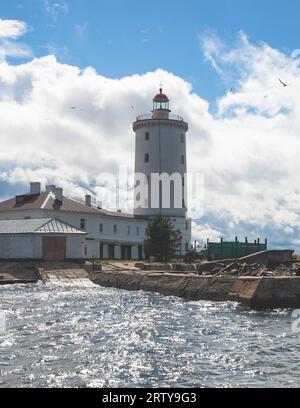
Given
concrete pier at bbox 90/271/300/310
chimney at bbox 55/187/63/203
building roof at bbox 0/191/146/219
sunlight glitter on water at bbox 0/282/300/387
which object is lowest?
sunlight glitter on water at bbox 0/282/300/387

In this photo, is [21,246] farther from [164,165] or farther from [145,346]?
[145,346]

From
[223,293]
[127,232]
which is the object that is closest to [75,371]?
[223,293]

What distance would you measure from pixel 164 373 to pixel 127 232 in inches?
2249

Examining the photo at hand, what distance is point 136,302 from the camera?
27672 mm

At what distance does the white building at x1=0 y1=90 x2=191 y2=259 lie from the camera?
213 ft

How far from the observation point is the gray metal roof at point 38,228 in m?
47.2

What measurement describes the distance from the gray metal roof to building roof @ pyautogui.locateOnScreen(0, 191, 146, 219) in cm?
1022

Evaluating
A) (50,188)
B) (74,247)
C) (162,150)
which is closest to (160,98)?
(162,150)

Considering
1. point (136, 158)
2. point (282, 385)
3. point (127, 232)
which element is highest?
point (136, 158)

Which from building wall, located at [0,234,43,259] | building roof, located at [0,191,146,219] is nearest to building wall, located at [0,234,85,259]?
building wall, located at [0,234,43,259]

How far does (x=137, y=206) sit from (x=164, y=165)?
280 inches

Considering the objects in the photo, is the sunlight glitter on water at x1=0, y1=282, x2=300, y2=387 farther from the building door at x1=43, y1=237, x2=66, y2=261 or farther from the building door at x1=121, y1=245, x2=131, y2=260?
the building door at x1=121, y1=245, x2=131, y2=260

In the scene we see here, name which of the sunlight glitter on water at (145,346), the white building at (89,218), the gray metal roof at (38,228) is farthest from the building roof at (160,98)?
the sunlight glitter on water at (145,346)
